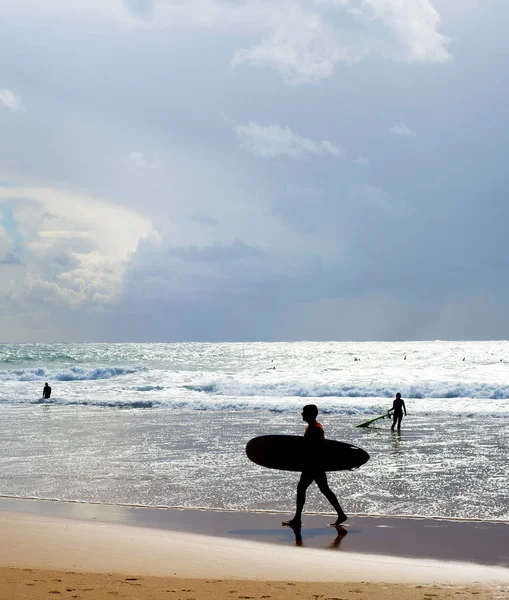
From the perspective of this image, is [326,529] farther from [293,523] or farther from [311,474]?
[311,474]

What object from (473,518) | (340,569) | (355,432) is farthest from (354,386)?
(340,569)

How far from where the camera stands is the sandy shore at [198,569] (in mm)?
6535

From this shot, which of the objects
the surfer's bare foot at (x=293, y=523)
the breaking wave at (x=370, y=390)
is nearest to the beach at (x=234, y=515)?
the surfer's bare foot at (x=293, y=523)

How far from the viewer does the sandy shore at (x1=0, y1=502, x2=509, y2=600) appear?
6.54 m

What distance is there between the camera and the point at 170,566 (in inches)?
304

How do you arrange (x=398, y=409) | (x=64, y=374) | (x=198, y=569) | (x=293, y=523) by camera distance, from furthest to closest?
(x=64, y=374) < (x=398, y=409) < (x=293, y=523) < (x=198, y=569)

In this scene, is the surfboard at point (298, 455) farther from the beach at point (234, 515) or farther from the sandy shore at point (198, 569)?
the sandy shore at point (198, 569)

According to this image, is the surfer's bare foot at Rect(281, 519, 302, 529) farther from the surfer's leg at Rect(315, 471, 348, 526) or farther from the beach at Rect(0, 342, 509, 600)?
the surfer's leg at Rect(315, 471, 348, 526)

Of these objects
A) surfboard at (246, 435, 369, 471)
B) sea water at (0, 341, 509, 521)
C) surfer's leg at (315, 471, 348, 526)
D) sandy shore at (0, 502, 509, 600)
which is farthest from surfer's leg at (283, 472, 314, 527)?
sea water at (0, 341, 509, 521)

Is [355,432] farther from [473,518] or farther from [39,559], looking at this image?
[39,559]

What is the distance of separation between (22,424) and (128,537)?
1789 centimetres

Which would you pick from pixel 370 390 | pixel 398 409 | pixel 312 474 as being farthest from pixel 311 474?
pixel 370 390

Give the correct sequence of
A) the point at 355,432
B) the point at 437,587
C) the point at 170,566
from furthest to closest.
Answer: the point at 355,432 < the point at 170,566 < the point at 437,587

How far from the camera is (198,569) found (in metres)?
7.64
